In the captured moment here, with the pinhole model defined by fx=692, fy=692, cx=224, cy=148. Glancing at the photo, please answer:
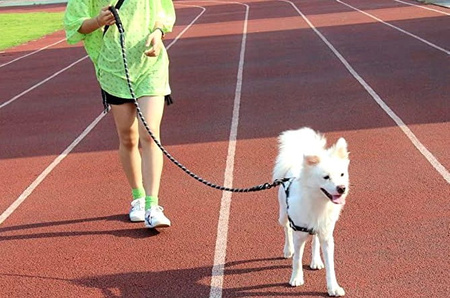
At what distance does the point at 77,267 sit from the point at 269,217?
1.62 meters

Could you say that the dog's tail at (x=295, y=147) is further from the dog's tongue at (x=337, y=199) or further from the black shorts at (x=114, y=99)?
the black shorts at (x=114, y=99)

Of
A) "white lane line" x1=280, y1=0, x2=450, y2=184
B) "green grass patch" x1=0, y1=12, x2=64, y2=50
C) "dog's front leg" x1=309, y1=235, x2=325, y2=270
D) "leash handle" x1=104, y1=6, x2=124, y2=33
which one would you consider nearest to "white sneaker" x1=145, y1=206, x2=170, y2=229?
"dog's front leg" x1=309, y1=235, x2=325, y2=270

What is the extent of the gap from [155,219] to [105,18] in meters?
1.57

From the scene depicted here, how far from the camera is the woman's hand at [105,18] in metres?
4.90

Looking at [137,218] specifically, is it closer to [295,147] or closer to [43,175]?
[295,147]

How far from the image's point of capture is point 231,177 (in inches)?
277

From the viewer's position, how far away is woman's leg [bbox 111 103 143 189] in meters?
5.30

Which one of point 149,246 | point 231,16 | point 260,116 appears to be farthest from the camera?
point 231,16

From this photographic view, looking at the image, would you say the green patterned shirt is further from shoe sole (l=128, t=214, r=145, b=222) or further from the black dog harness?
the black dog harness

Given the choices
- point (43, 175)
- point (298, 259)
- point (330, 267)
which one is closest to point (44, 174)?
point (43, 175)

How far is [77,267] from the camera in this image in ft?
16.5

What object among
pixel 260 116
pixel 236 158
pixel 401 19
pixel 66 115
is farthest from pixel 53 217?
pixel 401 19

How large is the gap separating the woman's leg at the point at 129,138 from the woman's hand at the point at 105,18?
642 millimetres

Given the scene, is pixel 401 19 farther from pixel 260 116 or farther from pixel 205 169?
pixel 205 169
